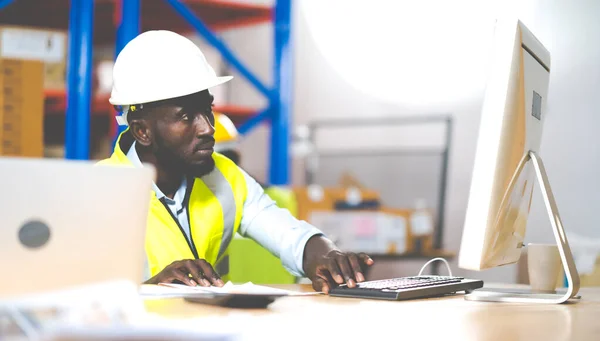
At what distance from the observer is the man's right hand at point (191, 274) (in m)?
1.37

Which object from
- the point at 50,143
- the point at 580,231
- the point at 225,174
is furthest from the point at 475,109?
the point at 225,174

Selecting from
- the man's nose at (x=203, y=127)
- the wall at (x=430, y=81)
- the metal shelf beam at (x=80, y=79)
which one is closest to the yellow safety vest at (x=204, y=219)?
the man's nose at (x=203, y=127)

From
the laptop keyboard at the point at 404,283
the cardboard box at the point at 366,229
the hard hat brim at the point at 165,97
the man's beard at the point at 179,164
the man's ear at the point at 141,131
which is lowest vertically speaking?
the cardboard box at the point at 366,229

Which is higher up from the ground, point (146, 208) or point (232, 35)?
point (232, 35)

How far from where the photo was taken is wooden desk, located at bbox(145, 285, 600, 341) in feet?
3.09

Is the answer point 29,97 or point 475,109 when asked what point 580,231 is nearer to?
point 475,109

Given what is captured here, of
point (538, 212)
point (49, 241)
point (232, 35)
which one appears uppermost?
point (232, 35)

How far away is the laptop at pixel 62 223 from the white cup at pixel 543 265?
91cm

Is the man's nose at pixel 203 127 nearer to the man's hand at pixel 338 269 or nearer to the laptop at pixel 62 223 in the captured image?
the man's hand at pixel 338 269

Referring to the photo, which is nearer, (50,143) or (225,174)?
(225,174)

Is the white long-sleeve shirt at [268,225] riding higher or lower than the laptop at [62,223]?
lower

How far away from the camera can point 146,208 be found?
971 mm

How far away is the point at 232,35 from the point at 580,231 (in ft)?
8.00

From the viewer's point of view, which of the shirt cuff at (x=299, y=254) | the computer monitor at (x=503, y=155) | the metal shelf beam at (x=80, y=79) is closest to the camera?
the computer monitor at (x=503, y=155)
